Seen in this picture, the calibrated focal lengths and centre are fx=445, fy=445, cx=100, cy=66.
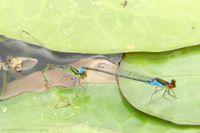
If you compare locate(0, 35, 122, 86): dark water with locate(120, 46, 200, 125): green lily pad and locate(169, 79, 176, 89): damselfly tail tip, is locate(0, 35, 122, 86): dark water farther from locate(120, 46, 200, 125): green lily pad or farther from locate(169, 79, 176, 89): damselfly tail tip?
locate(169, 79, 176, 89): damselfly tail tip

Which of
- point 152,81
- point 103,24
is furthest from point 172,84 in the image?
point 103,24

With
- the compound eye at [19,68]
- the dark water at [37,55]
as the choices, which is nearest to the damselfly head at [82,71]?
the dark water at [37,55]

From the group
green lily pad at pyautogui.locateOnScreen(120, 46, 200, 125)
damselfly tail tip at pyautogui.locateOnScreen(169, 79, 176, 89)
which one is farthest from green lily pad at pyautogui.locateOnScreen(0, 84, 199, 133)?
damselfly tail tip at pyautogui.locateOnScreen(169, 79, 176, 89)

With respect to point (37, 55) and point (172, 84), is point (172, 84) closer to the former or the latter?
point (172, 84)

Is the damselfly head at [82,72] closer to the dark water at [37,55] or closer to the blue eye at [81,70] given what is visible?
the blue eye at [81,70]

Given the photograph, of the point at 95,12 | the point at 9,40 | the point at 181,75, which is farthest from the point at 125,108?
the point at 9,40

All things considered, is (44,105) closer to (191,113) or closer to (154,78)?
(154,78)
